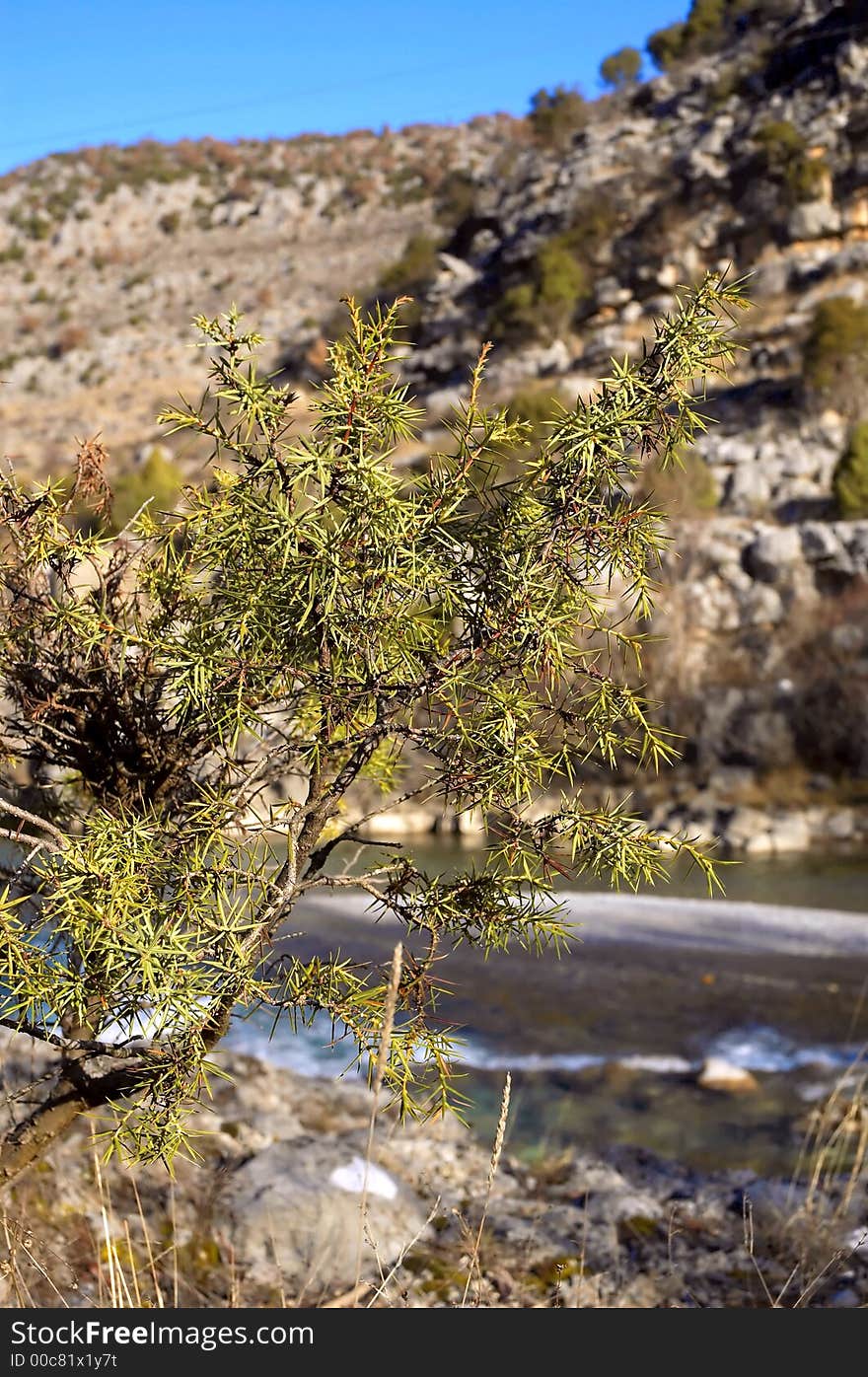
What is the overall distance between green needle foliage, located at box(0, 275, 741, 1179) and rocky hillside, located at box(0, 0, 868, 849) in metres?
2.10

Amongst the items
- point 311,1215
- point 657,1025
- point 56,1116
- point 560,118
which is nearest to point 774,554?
point 657,1025

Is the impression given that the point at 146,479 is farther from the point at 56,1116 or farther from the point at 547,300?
the point at 56,1116

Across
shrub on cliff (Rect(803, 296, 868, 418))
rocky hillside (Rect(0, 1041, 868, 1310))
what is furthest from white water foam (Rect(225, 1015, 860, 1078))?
shrub on cliff (Rect(803, 296, 868, 418))

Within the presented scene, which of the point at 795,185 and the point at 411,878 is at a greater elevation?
the point at 795,185

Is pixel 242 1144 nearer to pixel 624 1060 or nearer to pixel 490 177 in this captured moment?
pixel 624 1060

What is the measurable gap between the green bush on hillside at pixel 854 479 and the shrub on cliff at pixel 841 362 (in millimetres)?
3568

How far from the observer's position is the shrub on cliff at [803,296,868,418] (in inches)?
1112

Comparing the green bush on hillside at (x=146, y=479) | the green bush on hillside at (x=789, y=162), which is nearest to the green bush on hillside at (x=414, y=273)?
the green bush on hillside at (x=789, y=162)

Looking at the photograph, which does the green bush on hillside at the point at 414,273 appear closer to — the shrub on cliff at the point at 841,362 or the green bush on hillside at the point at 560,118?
the green bush on hillside at the point at 560,118

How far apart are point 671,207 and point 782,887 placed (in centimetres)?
2932

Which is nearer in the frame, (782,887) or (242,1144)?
(242,1144)

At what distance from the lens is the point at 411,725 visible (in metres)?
2.26

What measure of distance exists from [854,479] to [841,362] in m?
5.26

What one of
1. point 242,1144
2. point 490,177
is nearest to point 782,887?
point 242,1144
